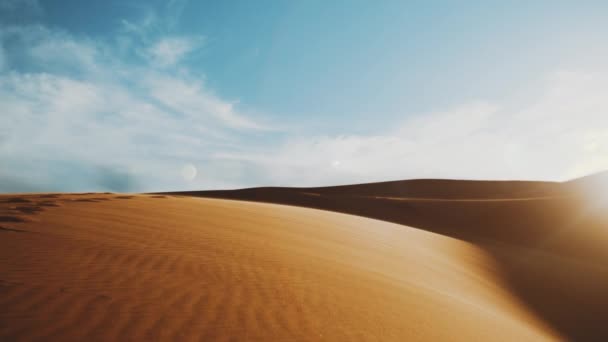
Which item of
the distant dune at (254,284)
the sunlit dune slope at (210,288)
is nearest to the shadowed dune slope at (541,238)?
the distant dune at (254,284)

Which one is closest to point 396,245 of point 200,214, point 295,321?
point 200,214

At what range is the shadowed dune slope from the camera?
362 inches

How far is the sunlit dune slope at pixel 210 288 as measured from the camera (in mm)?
3273

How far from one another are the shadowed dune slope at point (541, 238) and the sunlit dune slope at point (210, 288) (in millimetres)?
1604

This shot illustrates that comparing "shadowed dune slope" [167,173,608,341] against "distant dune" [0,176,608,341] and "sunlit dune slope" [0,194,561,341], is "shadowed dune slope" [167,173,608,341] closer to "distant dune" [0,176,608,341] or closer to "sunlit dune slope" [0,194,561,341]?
"distant dune" [0,176,608,341]

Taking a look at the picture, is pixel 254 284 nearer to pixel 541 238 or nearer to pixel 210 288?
pixel 210 288

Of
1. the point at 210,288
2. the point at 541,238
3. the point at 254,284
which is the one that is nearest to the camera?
the point at 210,288

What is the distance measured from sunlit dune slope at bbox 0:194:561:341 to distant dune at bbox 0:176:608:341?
0.07 ft

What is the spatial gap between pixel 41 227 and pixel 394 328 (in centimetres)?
563

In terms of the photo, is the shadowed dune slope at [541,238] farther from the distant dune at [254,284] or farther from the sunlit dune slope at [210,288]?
the sunlit dune slope at [210,288]

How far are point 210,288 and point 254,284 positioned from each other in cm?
64

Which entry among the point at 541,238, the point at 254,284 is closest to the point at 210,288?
the point at 254,284

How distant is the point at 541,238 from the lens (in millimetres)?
18156

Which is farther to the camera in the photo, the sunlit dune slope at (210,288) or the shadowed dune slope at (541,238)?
the shadowed dune slope at (541,238)
